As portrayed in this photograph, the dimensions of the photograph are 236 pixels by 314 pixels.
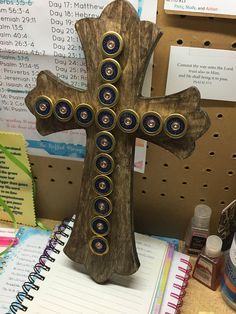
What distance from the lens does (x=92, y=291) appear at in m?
0.58

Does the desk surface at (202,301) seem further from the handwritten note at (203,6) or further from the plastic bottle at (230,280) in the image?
the handwritten note at (203,6)

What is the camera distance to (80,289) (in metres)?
0.58

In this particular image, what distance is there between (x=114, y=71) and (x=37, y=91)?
0.11 metres

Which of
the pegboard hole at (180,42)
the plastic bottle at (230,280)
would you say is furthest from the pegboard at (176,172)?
the plastic bottle at (230,280)

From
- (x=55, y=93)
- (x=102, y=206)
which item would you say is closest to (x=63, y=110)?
(x=55, y=93)

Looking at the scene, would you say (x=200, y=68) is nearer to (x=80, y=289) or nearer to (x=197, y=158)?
(x=197, y=158)

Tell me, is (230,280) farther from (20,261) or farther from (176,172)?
(20,261)

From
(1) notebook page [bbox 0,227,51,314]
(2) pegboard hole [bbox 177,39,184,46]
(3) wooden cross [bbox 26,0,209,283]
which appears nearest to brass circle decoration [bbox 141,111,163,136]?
(3) wooden cross [bbox 26,0,209,283]

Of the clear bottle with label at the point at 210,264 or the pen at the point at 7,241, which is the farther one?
the pen at the point at 7,241

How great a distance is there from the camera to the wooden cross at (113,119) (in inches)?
18.3

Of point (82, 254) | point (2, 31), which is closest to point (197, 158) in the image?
point (82, 254)

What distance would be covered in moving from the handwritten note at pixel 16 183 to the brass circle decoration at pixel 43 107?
138 mm

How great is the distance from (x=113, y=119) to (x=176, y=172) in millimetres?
181

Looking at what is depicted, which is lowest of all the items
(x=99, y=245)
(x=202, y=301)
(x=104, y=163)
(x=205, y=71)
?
(x=202, y=301)
